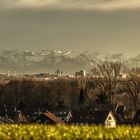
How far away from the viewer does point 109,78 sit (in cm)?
13925

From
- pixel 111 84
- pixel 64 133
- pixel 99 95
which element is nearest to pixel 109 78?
pixel 111 84

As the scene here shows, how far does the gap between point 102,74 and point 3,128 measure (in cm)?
11917

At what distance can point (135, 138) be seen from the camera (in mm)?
28672

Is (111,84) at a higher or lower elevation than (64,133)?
higher

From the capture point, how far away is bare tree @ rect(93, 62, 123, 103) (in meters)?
137

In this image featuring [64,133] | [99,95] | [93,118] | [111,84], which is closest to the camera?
[64,133]

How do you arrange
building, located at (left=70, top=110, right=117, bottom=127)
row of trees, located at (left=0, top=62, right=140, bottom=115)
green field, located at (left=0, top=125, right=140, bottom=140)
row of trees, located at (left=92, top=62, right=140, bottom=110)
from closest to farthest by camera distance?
green field, located at (left=0, top=125, right=140, bottom=140)
building, located at (left=70, top=110, right=117, bottom=127)
row of trees, located at (left=92, top=62, right=140, bottom=110)
row of trees, located at (left=0, top=62, right=140, bottom=115)

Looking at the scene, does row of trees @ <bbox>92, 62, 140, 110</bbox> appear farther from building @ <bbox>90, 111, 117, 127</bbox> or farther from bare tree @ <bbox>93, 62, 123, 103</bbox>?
building @ <bbox>90, 111, 117, 127</bbox>

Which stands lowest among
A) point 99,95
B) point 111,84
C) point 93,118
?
point 93,118

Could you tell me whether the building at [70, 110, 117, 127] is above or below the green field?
below

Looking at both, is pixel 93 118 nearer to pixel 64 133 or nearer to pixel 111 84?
pixel 111 84

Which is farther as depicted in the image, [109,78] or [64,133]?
[109,78]

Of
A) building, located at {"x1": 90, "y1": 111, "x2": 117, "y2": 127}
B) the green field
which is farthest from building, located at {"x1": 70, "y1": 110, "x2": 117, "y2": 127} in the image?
the green field

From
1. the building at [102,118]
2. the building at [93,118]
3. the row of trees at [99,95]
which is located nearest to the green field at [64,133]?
the building at [93,118]
